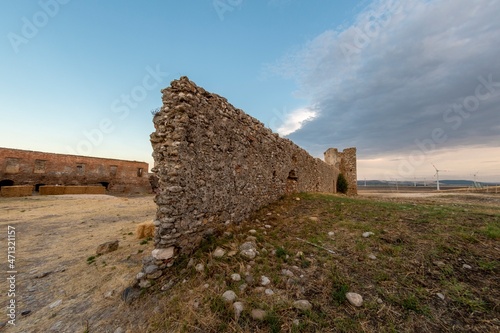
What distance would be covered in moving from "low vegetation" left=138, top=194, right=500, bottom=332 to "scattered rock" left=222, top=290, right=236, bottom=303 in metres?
0.07

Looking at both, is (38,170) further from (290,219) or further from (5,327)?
(290,219)

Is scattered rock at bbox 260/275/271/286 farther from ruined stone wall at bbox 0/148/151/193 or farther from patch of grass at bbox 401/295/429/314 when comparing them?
ruined stone wall at bbox 0/148/151/193

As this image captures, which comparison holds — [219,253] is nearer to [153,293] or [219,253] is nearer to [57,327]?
[153,293]

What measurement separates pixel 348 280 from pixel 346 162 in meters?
21.7

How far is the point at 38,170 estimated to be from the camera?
20.2 meters

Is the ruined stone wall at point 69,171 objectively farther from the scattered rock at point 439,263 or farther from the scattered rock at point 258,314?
the scattered rock at point 439,263

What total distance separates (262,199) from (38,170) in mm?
25557

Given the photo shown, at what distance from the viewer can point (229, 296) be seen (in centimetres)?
268

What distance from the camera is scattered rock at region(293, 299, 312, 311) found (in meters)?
2.48

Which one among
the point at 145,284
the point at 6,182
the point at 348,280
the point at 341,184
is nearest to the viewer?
the point at 348,280

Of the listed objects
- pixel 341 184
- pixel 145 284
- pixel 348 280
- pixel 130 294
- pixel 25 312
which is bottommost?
pixel 25 312

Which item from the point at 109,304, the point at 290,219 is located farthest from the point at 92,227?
the point at 290,219

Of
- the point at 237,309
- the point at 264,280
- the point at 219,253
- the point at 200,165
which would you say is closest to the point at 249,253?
the point at 219,253

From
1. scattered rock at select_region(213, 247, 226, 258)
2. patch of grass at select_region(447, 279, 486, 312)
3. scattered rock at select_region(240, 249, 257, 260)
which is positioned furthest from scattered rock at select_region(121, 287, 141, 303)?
patch of grass at select_region(447, 279, 486, 312)
